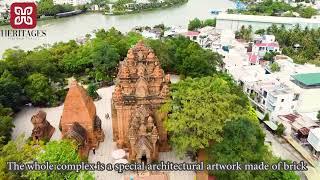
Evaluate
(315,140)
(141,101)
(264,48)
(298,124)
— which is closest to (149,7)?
(264,48)

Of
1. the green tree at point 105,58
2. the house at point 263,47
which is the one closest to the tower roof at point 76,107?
the green tree at point 105,58

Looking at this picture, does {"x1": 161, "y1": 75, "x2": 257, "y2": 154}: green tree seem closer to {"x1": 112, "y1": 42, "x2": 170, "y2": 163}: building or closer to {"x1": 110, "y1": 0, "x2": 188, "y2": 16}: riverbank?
{"x1": 112, "y1": 42, "x2": 170, "y2": 163}: building

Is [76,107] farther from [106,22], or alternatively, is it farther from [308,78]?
[106,22]

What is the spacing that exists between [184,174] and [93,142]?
5.83 meters

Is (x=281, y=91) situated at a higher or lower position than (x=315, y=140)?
higher

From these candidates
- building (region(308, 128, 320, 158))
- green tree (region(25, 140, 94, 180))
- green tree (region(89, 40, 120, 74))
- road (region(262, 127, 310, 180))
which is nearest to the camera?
green tree (region(25, 140, 94, 180))

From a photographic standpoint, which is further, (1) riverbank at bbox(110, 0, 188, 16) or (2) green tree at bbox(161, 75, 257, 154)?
(1) riverbank at bbox(110, 0, 188, 16)

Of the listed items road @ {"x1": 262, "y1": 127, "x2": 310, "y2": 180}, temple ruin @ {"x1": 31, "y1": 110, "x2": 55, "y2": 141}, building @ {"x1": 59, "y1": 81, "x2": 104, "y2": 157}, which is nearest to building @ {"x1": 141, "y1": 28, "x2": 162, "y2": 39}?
road @ {"x1": 262, "y1": 127, "x2": 310, "y2": 180}

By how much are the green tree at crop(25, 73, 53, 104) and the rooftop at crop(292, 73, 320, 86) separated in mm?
19718

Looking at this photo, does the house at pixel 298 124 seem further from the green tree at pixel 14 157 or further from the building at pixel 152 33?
the building at pixel 152 33

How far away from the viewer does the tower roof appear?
19469 mm

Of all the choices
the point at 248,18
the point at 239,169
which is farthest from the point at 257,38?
the point at 239,169

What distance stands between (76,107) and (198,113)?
694 cm

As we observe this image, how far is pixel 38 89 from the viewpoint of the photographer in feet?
84.4
